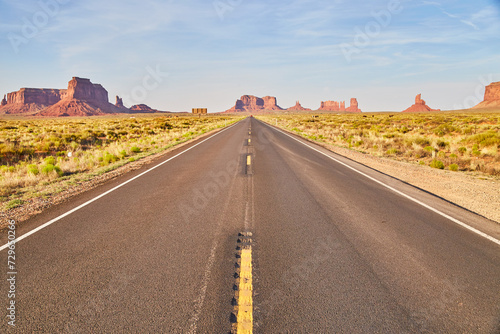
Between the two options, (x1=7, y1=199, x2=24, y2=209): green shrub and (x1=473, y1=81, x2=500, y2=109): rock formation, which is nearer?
(x1=7, y1=199, x2=24, y2=209): green shrub

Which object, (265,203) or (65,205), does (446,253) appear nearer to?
(265,203)

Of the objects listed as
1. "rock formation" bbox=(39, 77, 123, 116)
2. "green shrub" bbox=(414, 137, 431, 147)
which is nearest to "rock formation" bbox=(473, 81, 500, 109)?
"green shrub" bbox=(414, 137, 431, 147)

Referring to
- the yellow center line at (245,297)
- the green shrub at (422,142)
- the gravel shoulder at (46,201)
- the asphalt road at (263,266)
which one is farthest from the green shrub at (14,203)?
the green shrub at (422,142)

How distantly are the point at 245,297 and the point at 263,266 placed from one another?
0.66m

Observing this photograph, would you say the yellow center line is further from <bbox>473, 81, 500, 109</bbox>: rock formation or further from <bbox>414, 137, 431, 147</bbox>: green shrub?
<bbox>473, 81, 500, 109</bbox>: rock formation

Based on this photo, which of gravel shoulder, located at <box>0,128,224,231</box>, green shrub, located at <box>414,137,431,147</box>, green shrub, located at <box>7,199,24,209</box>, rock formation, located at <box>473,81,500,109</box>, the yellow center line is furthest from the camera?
rock formation, located at <box>473,81,500,109</box>

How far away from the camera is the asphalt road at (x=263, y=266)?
262 cm

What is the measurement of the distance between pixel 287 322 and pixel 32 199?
7.06 metres

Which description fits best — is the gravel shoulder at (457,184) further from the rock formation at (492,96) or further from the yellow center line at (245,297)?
the rock formation at (492,96)

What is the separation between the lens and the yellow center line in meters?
2.49

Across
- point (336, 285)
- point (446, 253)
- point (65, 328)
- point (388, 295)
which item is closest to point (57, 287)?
point (65, 328)

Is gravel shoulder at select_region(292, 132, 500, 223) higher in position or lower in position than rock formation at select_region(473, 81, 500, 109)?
lower

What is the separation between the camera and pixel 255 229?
4.66 m

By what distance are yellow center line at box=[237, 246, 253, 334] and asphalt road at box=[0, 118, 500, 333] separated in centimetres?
7
